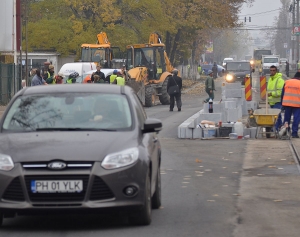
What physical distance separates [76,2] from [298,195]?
129 ft

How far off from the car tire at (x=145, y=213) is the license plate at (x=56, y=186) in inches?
29.2

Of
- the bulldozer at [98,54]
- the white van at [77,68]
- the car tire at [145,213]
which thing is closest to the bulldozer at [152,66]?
the white van at [77,68]

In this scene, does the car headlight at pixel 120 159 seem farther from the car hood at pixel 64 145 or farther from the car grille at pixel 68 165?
the car grille at pixel 68 165

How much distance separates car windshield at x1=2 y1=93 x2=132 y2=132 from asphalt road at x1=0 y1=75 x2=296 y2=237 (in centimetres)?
103

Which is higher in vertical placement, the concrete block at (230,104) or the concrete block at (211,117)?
the concrete block at (230,104)

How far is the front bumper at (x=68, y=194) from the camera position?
7793 mm

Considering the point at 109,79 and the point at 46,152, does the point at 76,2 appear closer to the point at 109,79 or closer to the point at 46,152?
A: the point at 109,79

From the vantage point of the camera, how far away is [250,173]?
524 inches

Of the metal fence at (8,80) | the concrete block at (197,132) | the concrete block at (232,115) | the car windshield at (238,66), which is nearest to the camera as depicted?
the concrete block at (197,132)

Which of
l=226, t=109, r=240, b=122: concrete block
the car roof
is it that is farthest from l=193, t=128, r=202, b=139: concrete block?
the car roof

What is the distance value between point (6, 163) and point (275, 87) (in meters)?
13.3

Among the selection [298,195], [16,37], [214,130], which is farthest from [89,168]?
[16,37]

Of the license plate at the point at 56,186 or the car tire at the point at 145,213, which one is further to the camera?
the car tire at the point at 145,213

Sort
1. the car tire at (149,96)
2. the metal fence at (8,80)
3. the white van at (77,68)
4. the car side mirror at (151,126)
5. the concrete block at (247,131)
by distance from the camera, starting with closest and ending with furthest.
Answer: the car side mirror at (151,126) → the concrete block at (247,131) → the car tire at (149,96) → the metal fence at (8,80) → the white van at (77,68)
